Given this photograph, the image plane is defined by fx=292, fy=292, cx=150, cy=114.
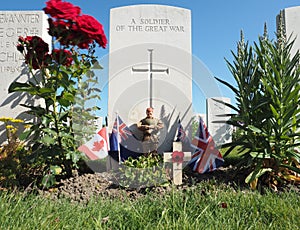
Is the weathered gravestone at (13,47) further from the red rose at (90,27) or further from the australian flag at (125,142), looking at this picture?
the red rose at (90,27)

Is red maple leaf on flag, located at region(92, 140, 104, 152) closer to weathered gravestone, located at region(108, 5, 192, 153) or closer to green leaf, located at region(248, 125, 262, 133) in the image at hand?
weathered gravestone, located at region(108, 5, 192, 153)

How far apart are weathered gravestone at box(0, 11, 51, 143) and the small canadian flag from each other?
4.52ft

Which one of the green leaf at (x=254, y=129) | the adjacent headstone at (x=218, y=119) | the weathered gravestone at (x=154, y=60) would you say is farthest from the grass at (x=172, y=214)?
the adjacent headstone at (x=218, y=119)

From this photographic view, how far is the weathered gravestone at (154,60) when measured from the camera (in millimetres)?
4367

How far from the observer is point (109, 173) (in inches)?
130

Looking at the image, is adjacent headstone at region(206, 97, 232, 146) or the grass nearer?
the grass

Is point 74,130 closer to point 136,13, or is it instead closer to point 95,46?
point 95,46

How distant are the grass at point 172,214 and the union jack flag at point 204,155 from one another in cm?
130

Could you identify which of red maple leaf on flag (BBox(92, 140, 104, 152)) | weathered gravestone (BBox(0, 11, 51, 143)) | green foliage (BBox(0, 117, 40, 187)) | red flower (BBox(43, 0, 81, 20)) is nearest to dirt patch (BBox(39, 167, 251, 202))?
green foliage (BBox(0, 117, 40, 187))

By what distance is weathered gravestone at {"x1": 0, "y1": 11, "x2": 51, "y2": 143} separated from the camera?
14.1 ft

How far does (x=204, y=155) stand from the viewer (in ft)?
11.6

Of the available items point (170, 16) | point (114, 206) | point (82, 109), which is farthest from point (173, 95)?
point (114, 206)

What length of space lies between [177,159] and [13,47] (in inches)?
120

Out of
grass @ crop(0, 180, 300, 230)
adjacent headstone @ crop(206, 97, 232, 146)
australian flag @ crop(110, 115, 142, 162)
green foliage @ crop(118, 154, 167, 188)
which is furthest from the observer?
adjacent headstone @ crop(206, 97, 232, 146)
